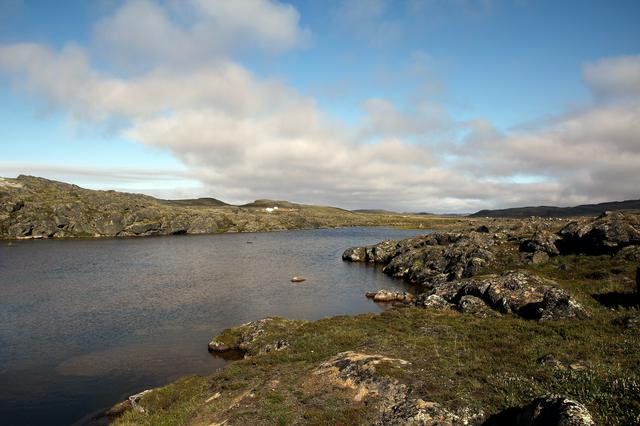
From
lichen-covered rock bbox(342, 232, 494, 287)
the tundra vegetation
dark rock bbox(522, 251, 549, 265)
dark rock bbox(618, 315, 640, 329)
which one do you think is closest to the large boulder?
dark rock bbox(522, 251, 549, 265)

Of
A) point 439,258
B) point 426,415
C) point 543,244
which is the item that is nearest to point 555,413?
point 426,415

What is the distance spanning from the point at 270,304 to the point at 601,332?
4454cm

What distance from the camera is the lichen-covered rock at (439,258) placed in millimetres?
67438

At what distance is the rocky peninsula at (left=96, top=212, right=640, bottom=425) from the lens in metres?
17.1

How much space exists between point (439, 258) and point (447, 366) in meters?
60.6

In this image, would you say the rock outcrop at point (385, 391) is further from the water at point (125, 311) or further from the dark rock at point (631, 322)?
the water at point (125, 311)

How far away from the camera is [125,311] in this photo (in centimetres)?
5675

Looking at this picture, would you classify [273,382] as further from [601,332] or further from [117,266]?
[117,266]

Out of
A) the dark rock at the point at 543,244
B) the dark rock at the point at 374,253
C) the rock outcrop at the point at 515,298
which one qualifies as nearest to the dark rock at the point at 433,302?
the rock outcrop at the point at 515,298

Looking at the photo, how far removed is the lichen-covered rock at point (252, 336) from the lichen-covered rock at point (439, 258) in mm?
34478

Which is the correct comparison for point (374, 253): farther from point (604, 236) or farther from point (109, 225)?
point (109, 225)

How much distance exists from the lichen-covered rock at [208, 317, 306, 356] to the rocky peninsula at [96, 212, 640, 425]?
169 mm

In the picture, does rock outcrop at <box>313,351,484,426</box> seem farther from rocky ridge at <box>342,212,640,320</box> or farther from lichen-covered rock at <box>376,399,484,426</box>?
rocky ridge at <box>342,212,640,320</box>

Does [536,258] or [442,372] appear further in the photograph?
[536,258]
